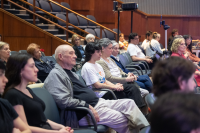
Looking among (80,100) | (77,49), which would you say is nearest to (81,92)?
(80,100)

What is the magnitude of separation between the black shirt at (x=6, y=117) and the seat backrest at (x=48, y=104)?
19.9 inches

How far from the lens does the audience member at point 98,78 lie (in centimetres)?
277

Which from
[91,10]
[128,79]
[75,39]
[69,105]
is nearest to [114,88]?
[128,79]

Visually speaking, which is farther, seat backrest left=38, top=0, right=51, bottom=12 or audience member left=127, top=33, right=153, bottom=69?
seat backrest left=38, top=0, right=51, bottom=12

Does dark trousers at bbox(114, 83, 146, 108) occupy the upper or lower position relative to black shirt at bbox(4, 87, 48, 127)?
lower

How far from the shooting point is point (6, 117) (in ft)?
4.61

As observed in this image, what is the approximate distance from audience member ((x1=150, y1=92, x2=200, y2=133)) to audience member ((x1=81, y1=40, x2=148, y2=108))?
2.15 metres

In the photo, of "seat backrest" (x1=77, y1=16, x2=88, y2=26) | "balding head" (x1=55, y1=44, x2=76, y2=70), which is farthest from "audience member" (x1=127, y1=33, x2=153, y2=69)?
"balding head" (x1=55, y1=44, x2=76, y2=70)

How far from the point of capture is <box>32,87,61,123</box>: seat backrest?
197 centimetres

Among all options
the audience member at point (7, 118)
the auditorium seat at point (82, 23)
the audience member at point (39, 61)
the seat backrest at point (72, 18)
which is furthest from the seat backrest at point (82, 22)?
the audience member at point (7, 118)

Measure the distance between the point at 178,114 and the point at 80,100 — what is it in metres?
1.70

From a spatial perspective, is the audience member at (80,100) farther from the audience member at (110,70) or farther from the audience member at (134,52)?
the audience member at (134,52)

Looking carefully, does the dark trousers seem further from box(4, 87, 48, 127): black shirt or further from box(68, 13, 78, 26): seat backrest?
box(68, 13, 78, 26): seat backrest

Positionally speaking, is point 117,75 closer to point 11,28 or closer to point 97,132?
point 97,132
